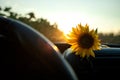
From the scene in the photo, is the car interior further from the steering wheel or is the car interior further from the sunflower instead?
the sunflower

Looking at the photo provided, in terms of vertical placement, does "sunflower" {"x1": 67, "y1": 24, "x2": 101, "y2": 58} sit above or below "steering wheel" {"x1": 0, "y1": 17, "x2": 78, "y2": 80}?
below

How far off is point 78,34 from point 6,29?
1.88 m

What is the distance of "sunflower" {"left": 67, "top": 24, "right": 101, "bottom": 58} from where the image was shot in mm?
2699

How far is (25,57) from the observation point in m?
0.97

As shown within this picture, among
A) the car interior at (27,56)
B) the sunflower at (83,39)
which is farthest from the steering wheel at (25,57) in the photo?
the sunflower at (83,39)

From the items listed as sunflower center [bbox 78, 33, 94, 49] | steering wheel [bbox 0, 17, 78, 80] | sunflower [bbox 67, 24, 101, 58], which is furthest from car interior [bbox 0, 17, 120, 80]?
sunflower center [bbox 78, 33, 94, 49]

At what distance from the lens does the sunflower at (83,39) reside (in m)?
2.70

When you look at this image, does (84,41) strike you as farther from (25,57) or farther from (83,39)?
(25,57)

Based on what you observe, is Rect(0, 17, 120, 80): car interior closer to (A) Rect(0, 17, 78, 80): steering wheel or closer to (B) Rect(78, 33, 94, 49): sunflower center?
(A) Rect(0, 17, 78, 80): steering wheel

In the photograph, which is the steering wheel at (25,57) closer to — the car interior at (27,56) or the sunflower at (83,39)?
the car interior at (27,56)

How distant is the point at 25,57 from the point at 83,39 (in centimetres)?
189

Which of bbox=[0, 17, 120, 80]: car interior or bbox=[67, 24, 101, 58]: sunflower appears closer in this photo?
bbox=[0, 17, 120, 80]: car interior

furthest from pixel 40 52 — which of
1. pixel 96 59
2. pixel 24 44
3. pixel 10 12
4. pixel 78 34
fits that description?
pixel 10 12

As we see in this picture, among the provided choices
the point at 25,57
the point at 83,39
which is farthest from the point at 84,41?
the point at 25,57
